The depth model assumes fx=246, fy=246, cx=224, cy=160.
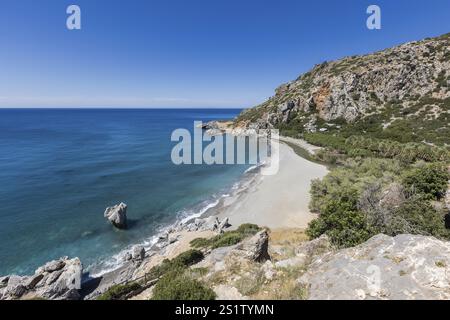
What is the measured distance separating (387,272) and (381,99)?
94.4 m

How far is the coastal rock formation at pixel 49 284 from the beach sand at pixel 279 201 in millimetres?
13981

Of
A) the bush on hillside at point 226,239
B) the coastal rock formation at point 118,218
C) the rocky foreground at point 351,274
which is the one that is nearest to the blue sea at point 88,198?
the coastal rock formation at point 118,218

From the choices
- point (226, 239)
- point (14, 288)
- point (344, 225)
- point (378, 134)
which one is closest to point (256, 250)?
point (344, 225)

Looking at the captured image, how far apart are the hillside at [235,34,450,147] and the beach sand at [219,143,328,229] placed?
32.6 m

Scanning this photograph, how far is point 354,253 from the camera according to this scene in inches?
324

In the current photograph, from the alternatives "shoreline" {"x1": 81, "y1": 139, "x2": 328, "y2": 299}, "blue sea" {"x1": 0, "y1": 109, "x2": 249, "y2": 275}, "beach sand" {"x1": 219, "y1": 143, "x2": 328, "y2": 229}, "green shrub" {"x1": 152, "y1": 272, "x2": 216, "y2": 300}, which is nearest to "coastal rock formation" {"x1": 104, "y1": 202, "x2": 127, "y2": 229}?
"blue sea" {"x1": 0, "y1": 109, "x2": 249, "y2": 275}

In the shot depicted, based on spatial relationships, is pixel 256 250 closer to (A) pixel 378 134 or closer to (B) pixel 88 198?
(B) pixel 88 198

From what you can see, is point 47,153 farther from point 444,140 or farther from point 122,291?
point 444,140

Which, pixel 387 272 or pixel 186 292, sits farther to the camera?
pixel 186 292

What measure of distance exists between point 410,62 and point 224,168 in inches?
3157

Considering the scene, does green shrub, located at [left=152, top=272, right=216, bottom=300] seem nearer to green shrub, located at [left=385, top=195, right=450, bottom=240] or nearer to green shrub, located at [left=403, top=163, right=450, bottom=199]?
green shrub, located at [left=385, top=195, right=450, bottom=240]

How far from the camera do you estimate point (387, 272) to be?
22.1 feet

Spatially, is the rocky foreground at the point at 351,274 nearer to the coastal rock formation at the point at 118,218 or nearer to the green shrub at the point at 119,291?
the green shrub at the point at 119,291
